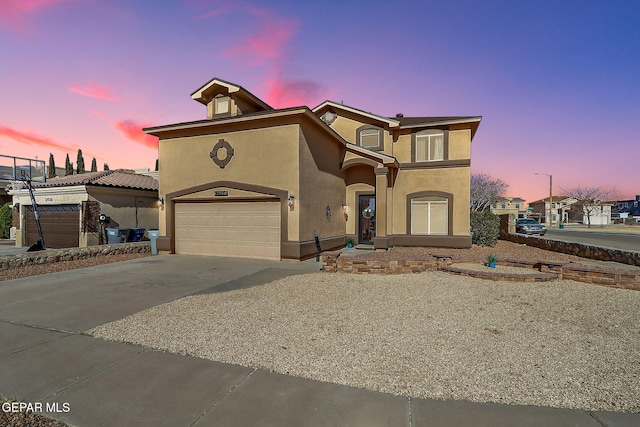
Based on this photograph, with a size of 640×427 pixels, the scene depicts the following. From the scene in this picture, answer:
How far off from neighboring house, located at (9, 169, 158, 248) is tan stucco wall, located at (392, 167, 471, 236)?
47.9ft

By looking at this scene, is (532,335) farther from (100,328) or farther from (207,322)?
(100,328)

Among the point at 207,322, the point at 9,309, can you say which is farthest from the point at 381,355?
the point at 9,309

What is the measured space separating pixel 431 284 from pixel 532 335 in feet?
10.2

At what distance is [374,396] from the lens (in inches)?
129

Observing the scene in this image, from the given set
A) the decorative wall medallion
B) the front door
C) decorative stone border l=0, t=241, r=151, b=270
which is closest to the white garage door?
the decorative wall medallion

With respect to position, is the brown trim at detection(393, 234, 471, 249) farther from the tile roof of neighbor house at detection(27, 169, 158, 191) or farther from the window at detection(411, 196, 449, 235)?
the tile roof of neighbor house at detection(27, 169, 158, 191)

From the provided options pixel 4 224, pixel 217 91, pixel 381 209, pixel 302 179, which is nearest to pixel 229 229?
pixel 302 179

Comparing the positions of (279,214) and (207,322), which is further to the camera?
(279,214)

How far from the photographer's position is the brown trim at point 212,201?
40.0 feet

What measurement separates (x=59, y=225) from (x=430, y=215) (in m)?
20.1

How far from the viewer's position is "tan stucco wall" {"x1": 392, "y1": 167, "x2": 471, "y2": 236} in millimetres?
15883

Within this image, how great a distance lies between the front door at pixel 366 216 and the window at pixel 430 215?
2162mm

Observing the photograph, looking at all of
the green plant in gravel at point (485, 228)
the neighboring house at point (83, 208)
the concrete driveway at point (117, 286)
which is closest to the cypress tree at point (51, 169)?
the neighboring house at point (83, 208)

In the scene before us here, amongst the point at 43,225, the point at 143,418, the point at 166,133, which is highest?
the point at 166,133
